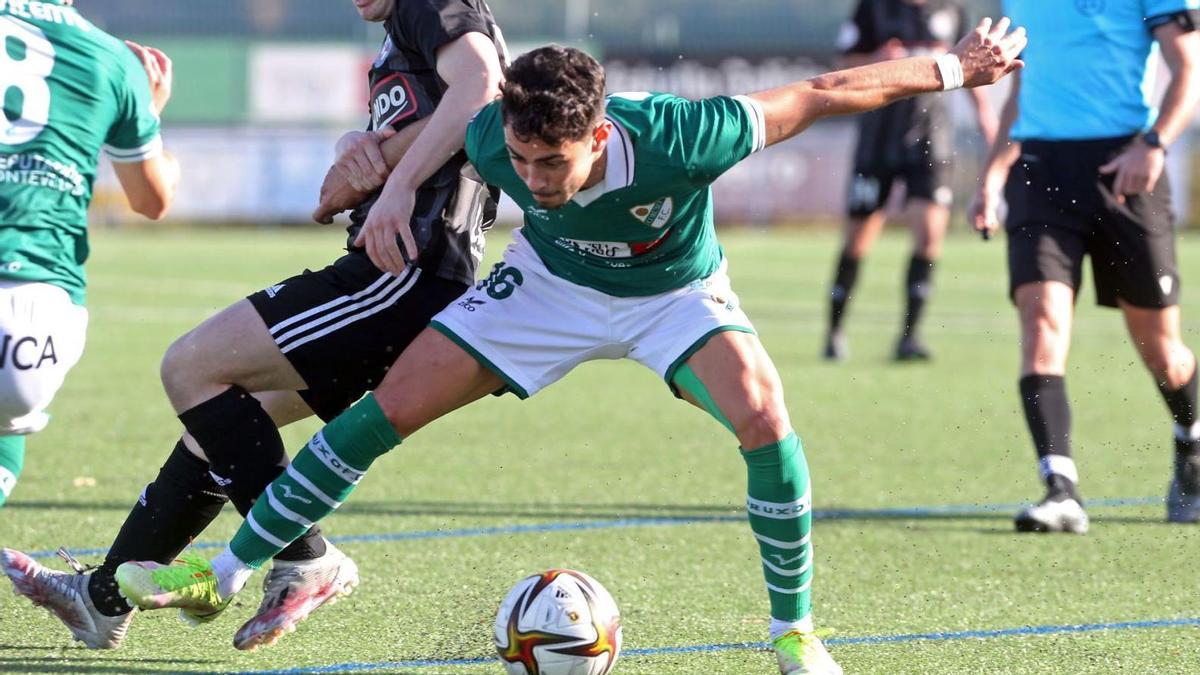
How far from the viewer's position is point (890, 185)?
11.6 m

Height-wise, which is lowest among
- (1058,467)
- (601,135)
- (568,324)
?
(1058,467)

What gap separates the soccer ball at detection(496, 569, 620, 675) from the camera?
4125 mm

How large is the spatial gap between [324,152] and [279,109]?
1.36 metres

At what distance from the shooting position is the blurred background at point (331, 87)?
2789 centimetres

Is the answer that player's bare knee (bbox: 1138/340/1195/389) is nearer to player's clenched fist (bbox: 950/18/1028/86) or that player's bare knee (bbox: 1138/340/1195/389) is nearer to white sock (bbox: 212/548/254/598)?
player's clenched fist (bbox: 950/18/1028/86)

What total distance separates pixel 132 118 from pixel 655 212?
53.7 inches

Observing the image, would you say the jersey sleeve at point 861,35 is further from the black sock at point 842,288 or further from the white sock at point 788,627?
the white sock at point 788,627

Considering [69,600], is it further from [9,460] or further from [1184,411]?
[1184,411]

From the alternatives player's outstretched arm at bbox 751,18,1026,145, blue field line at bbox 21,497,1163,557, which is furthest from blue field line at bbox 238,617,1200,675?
blue field line at bbox 21,497,1163,557

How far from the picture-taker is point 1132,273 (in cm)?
630

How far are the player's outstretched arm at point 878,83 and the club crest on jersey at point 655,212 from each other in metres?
0.30

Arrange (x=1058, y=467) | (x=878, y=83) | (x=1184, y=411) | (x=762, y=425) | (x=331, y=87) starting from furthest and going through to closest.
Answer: (x=331, y=87)
(x=1184, y=411)
(x=1058, y=467)
(x=878, y=83)
(x=762, y=425)

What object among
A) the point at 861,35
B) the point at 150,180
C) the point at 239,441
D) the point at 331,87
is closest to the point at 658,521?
the point at 239,441

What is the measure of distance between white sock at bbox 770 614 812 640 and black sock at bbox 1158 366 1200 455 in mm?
2716
